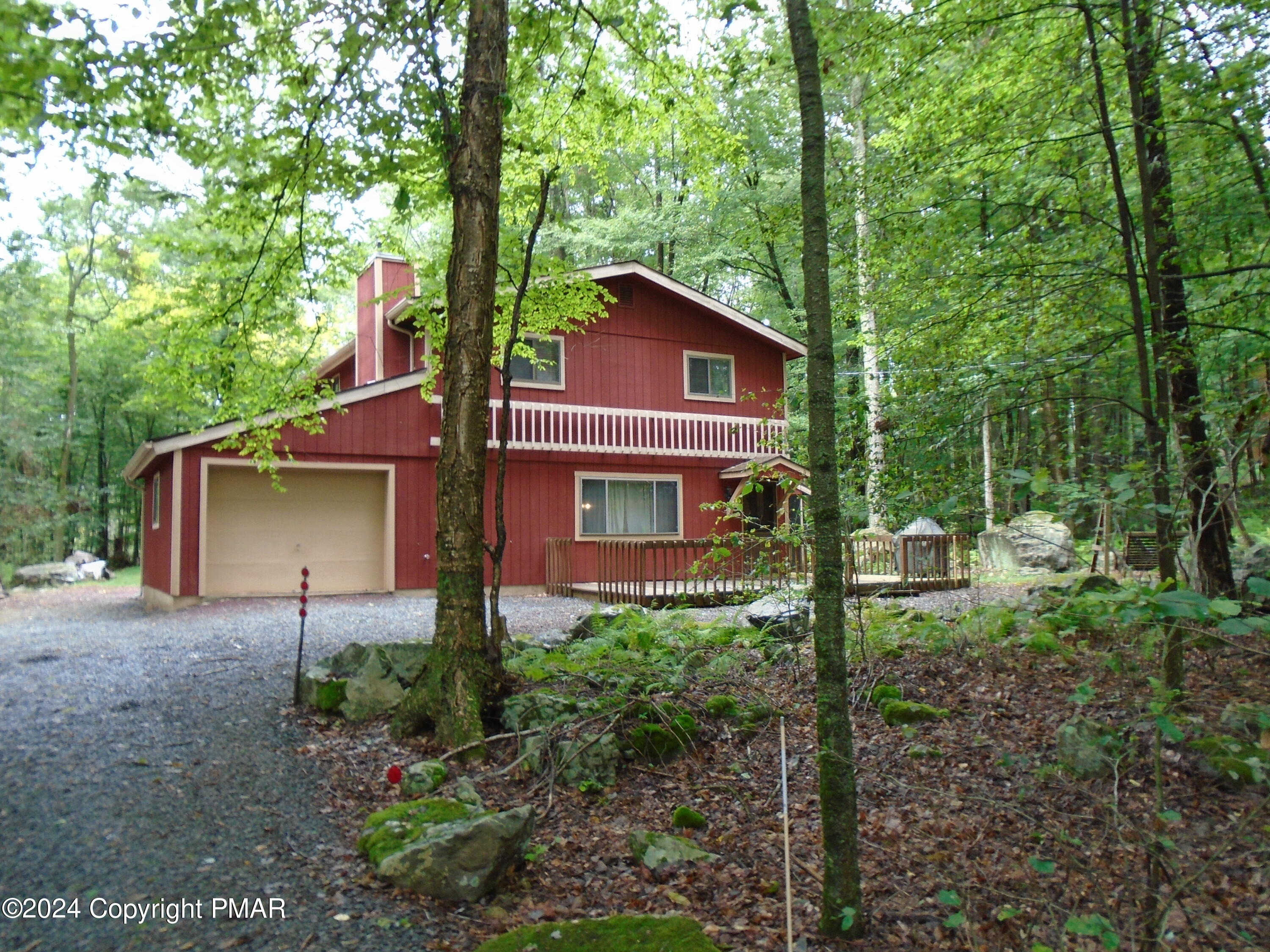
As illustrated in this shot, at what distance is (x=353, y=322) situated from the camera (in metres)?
30.4

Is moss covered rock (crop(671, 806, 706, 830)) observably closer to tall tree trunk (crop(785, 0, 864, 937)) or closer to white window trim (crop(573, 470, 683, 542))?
tall tree trunk (crop(785, 0, 864, 937))

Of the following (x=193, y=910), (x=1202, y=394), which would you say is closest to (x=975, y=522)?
→ (x=1202, y=394)

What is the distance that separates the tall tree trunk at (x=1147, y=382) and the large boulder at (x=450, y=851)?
3.34 m

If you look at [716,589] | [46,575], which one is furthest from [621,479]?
[46,575]

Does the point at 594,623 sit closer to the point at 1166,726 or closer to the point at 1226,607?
the point at 1166,726

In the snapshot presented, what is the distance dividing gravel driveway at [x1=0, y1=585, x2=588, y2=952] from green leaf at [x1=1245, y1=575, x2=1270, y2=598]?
3.48m

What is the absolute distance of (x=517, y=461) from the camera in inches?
625

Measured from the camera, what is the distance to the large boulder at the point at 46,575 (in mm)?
21219

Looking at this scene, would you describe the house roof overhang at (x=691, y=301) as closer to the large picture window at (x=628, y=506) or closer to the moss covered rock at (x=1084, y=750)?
the large picture window at (x=628, y=506)

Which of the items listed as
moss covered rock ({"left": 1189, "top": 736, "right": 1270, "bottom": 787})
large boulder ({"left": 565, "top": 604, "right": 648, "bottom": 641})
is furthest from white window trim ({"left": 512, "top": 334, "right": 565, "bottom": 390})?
moss covered rock ({"left": 1189, "top": 736, "right": 1270, "bottom": 787})

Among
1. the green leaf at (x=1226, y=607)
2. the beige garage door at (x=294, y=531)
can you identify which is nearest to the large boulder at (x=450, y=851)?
the green leaf at (x=1226, y=607)

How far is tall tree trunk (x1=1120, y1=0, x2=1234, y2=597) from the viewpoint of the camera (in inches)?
211

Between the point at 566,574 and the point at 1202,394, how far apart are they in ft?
35.4

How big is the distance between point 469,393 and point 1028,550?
15.4m
